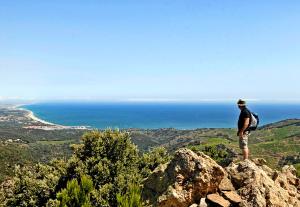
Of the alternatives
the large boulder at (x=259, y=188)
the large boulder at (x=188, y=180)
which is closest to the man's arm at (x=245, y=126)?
the large boulder at (x=259, y=188)

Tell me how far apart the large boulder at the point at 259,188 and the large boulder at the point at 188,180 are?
0.98 meters

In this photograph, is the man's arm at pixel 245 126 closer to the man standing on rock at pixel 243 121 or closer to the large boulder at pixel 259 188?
the man standing on rock at pixel 243 121

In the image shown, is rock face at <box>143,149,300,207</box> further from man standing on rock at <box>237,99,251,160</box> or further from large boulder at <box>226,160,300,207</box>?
man standing on rock at <box>237,99,251,160</box>

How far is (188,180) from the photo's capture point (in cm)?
1995

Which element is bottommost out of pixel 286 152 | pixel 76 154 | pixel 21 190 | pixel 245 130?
pixel 286 152

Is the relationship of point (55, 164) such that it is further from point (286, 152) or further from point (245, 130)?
point (286, 152)

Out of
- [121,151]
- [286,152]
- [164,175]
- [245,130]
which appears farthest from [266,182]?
[286,152]

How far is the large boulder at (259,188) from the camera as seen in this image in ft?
60.4

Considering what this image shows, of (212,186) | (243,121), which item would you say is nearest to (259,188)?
(212,186)

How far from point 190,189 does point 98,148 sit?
1398 cm

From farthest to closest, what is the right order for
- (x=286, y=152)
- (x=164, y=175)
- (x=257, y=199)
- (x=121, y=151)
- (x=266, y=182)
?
(x=286, y=152) < (x=121, y=151) < (x=164, y=175) < (x=266, y=182) < (x=257, y=199)

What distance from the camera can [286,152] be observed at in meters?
160

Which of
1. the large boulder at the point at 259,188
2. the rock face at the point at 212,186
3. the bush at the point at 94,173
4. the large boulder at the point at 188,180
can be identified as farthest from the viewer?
the bush at the point at 94,173

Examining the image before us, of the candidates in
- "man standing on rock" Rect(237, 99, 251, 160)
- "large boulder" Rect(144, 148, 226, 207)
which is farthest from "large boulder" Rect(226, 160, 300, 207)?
"man standing on rock" Rect(237, 99, 251, 160)
